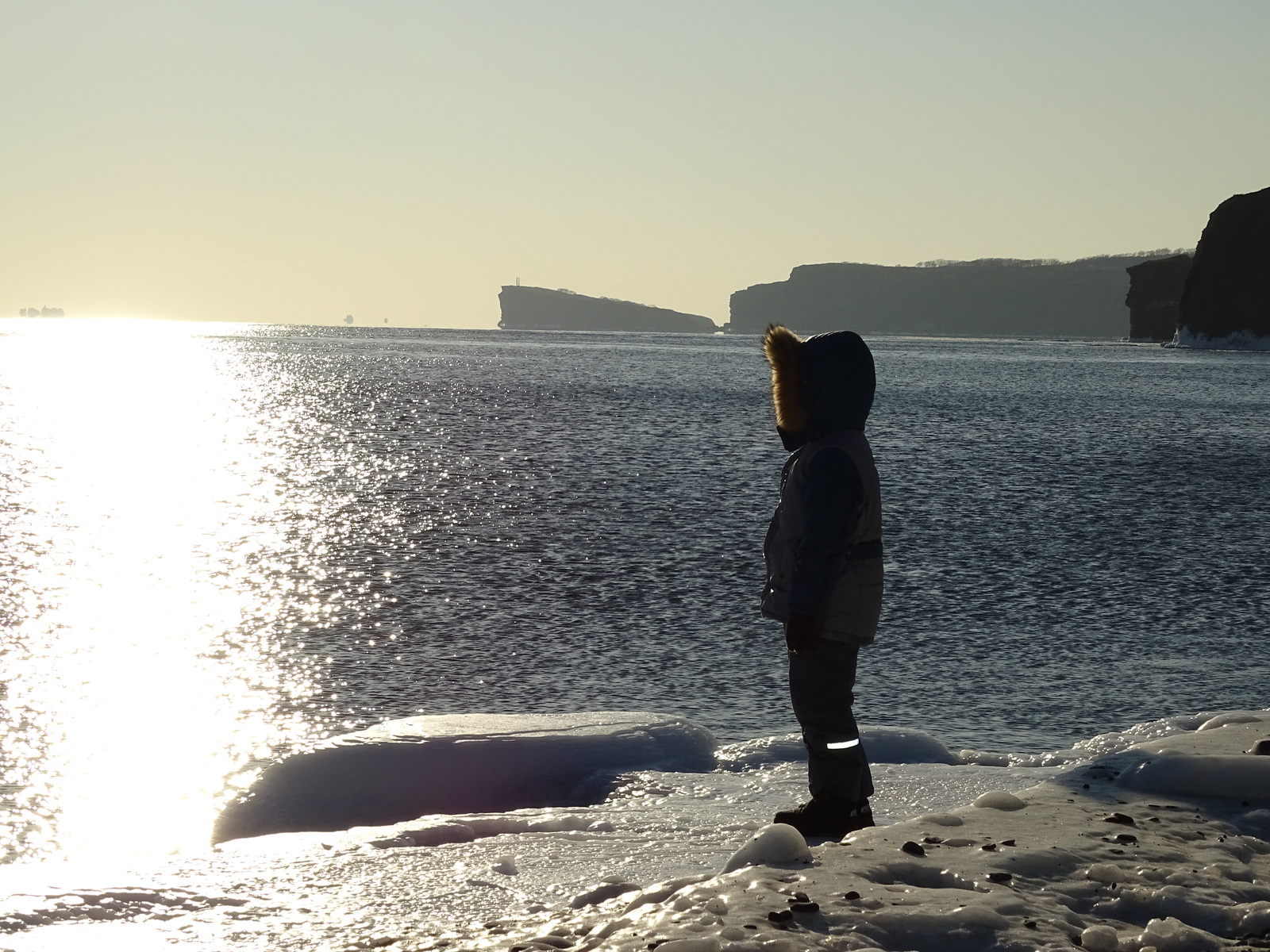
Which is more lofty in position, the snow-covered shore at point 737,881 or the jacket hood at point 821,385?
the jacket hood at point 821,385

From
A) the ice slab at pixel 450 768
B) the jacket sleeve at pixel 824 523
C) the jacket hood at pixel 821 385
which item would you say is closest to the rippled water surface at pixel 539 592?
the ice slab at pixel 450 768

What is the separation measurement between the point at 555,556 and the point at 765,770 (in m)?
10.0

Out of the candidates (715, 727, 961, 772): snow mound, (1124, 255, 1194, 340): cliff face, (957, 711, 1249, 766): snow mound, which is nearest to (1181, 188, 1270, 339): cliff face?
(1124, 255, 1194, 340): cliff face

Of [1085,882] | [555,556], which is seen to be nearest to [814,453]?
[1085,882]

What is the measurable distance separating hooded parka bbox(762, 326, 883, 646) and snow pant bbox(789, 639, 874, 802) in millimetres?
123

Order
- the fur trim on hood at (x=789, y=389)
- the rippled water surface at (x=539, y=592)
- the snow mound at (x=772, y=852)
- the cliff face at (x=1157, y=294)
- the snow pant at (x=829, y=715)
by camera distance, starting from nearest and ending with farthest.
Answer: the snow mound at (x=772, y=852)
the snow pant at (x=829, y=715)
the fur trim on hood at (x=789, y=389)
the rippled water surface at (x=539, y=592)
the cliff face at (x=1157, y=294)

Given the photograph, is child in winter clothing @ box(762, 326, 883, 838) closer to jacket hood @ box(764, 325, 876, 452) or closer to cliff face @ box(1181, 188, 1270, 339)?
jacket hood @ box(764, 325, 876, 452)

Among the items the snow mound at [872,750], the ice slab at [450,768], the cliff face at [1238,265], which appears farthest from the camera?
the cliff face at [1238,265]

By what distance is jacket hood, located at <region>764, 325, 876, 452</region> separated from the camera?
5848mm

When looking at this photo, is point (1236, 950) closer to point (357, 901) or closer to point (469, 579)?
point (357, 901)

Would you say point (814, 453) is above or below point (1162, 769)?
above

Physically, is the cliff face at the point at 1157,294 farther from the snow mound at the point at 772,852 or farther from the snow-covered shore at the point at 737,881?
the snow mound at the point at 772,852

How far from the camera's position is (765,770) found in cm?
766

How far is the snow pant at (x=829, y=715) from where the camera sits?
5812 mm
